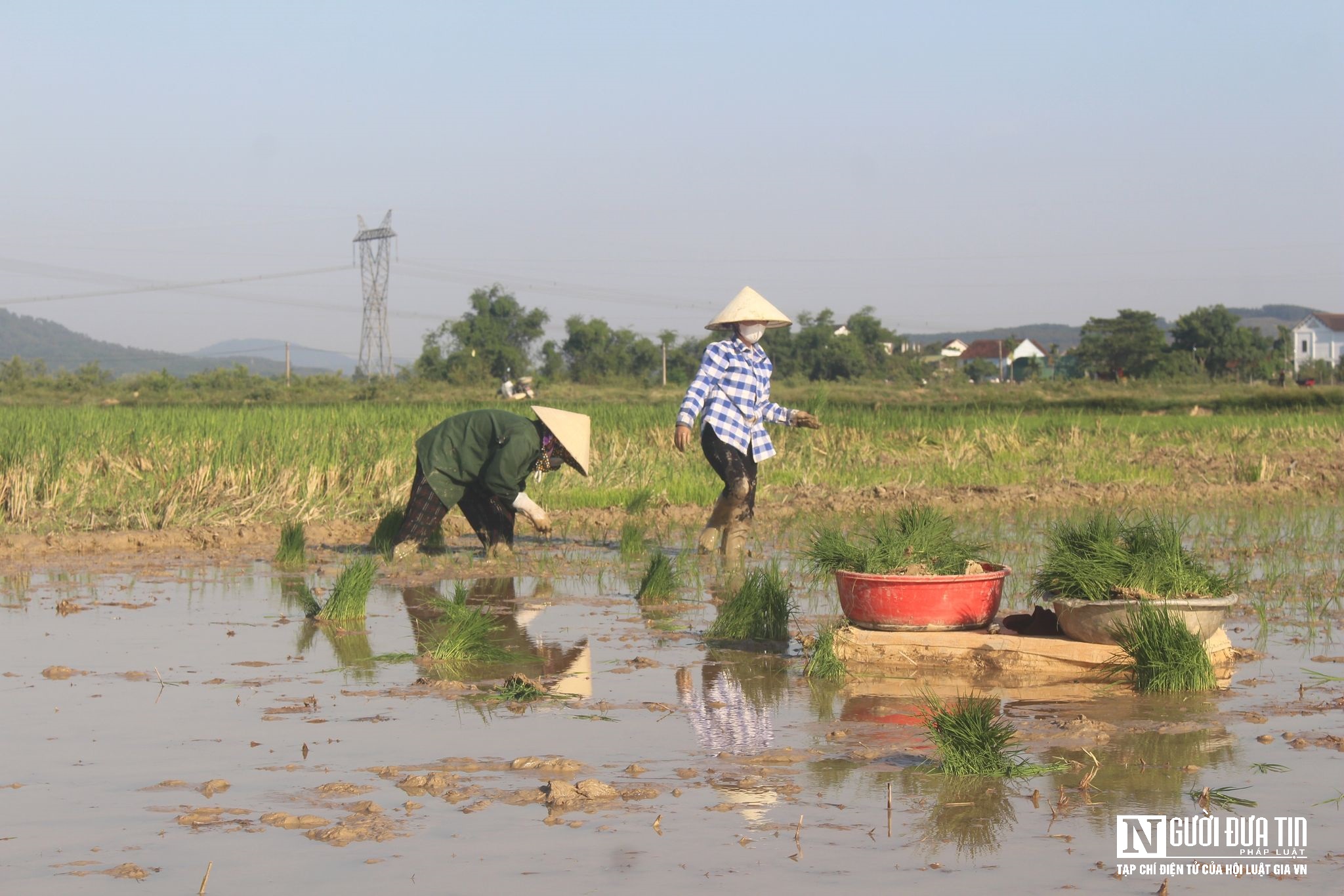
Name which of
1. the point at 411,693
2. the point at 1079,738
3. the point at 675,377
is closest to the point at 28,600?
the point at 411,693

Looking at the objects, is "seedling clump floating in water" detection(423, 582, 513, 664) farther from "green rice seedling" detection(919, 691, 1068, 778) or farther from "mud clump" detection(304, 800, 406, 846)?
"green rice seedling" detection(919, 691, 1068, 778)

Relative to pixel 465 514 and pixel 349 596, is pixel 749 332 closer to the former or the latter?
pixel 465 514

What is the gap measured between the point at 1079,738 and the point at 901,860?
1.38 meters

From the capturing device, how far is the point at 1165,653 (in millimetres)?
5129

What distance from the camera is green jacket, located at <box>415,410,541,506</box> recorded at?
28.4 ft

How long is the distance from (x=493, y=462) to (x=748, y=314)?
76.0 inches

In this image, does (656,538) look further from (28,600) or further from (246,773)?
(246,773)

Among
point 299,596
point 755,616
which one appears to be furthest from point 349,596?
point 755,616

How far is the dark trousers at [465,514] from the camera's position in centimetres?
893

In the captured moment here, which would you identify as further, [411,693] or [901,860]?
[411,693]

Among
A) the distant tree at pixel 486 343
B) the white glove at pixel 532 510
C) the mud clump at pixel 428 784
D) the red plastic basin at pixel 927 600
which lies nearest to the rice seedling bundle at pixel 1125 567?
the red plastic basin at pixel 927 600

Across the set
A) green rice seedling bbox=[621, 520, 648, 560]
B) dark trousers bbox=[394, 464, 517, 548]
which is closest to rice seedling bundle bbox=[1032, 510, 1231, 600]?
green rice seedling bbox=[621, 520, 648, 560]

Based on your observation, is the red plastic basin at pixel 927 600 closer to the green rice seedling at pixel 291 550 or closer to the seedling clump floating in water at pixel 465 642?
the seedling clump floating in water at pixel 465 642

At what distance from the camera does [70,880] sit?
10.3 ft
